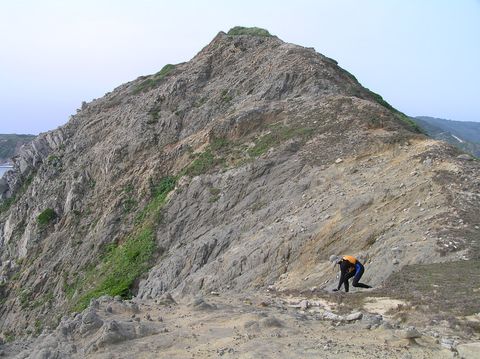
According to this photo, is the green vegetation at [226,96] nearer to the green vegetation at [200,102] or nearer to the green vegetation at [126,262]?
the green vegetation at [200,102]

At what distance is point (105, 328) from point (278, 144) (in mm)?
13791

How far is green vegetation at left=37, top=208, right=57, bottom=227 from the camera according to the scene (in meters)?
28.0

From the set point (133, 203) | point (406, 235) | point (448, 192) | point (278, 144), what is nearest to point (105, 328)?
point (406, 235)

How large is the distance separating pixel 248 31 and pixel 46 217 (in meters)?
18.0

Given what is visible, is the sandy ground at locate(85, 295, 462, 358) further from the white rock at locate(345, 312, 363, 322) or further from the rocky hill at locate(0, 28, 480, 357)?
the rocky hill at locate(0, 28, 480, 357)

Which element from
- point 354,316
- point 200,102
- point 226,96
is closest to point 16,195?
point 200,102

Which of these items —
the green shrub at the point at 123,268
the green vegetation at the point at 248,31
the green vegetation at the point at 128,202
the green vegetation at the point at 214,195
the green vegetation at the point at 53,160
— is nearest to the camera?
the green shrub at the point at 123,268

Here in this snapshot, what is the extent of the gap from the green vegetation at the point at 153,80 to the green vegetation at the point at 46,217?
10195 mm

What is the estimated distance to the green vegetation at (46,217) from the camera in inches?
1102

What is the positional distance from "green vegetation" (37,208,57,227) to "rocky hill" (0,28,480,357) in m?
0.07

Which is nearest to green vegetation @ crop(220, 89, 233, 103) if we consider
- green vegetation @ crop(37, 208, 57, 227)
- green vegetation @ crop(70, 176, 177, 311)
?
green vegetation @ crop(70, 176, 177, 311)

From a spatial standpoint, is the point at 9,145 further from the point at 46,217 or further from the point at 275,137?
the point at 275,137

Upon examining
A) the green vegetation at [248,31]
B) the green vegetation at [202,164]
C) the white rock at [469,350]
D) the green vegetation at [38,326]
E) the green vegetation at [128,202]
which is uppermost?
the green vegetation at [248,31]

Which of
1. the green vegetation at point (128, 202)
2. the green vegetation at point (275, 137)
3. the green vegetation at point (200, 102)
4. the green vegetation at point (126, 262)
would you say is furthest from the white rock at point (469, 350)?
the green vegetation at point (200, 102)
